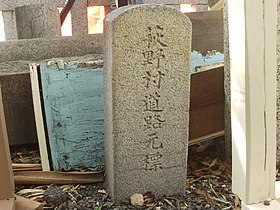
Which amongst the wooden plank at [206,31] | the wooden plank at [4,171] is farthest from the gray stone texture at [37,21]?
the wooden plank at [4,171]

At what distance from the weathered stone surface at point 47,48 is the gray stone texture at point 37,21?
35 cm

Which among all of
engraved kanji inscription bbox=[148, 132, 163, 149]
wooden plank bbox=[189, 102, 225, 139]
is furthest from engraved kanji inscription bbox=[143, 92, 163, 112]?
wooden plank bbox=[189, 102, 225, 139]

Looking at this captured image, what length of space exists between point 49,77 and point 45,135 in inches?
15.1

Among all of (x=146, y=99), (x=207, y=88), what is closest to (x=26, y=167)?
(x=146, y=99)

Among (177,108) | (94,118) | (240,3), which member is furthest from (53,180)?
(240,3)

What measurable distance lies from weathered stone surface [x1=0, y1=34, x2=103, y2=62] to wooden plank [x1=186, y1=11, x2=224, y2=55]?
91cm

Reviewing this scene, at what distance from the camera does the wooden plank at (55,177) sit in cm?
241

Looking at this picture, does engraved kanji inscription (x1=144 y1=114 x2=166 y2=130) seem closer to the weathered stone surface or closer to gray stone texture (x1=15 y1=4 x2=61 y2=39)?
the weathered stone surface

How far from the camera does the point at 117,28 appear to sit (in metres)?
1.91

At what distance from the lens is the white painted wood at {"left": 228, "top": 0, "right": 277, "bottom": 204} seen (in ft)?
3.14

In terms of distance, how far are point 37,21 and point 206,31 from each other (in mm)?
1638

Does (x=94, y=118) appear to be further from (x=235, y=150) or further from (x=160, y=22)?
(x=235, y=150)

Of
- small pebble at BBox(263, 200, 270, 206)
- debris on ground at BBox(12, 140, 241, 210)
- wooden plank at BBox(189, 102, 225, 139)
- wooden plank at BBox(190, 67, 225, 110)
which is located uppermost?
wooden plank at BBox(190, 67, 225, 110)

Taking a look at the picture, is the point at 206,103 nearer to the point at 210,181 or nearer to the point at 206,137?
the point at 206,137
